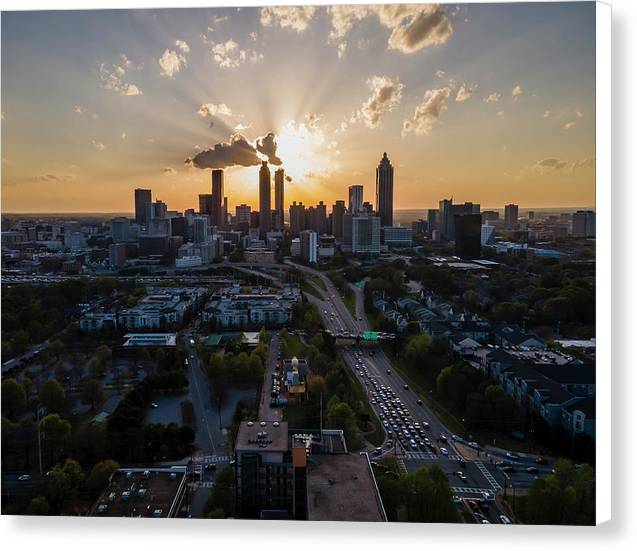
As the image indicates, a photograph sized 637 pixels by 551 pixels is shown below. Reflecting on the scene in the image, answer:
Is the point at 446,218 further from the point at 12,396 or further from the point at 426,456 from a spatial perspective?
the point at 12,396

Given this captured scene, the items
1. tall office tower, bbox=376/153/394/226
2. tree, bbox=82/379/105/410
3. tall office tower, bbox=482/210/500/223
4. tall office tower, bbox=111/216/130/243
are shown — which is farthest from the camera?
tall office tower, bbox=111/216/130/243

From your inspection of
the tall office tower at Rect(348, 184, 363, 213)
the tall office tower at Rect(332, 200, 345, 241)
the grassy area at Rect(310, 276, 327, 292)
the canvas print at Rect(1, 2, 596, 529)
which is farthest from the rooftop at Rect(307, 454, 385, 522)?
the tall office tower at Rect(332, 200, 345, 241)

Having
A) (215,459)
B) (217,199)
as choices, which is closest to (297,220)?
(217,199)

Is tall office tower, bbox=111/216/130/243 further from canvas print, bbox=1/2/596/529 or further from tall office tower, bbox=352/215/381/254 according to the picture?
tall office tower, bbox=352/215/381/254

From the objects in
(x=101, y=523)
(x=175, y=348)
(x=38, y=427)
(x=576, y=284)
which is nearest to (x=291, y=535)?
(x=101, y=523)

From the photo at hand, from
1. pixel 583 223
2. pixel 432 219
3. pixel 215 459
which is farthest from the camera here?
Answer: pixel 432 219

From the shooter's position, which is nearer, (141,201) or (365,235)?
(141,201)

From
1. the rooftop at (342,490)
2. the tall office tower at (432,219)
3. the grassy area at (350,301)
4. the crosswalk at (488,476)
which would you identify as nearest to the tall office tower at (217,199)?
the grassy area at (350,301)
